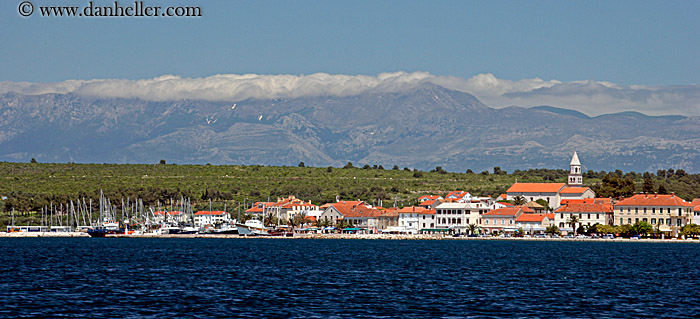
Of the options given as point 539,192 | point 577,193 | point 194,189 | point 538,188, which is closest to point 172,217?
point 194,189

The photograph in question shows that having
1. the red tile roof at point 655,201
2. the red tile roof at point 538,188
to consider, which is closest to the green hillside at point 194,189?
the red tile roof at point 538,188

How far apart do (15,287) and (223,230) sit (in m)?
95.5

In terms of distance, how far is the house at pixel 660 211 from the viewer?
140 m

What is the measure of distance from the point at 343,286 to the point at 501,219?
98.3 meters

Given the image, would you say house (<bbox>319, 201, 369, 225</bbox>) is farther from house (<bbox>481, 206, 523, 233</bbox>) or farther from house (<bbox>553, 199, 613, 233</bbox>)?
house (<bbox>553, 199, 613, 233</bbox>)

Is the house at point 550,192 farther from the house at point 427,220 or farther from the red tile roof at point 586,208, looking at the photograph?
the house at point 427,220

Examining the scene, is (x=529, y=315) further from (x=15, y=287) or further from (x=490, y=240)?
(x=490, y=240)

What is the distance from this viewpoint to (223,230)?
147m

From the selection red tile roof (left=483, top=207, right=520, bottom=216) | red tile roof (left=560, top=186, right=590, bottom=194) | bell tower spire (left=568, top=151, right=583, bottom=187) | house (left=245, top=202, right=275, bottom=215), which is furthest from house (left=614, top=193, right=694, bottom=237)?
house (left=245, top=202, right=275, bottom=215)

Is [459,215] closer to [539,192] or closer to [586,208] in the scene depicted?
[586,208]

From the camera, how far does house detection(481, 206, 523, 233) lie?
489 ft

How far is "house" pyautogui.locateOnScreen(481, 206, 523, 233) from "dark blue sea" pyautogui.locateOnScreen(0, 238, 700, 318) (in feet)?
208

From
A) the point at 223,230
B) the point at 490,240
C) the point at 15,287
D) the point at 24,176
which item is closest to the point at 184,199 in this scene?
the point at 223,230

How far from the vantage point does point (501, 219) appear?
150125 millimetres
